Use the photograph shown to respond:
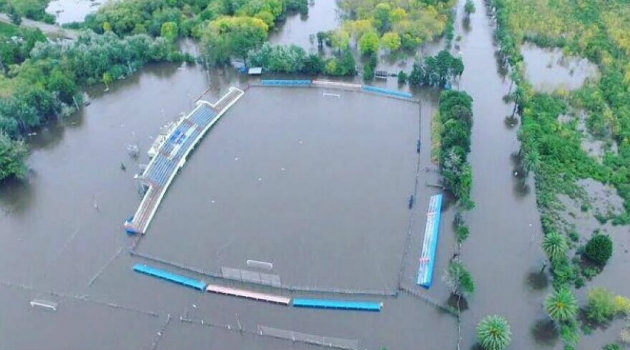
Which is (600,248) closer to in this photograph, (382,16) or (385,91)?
(385,91)

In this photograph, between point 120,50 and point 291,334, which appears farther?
point 120,50

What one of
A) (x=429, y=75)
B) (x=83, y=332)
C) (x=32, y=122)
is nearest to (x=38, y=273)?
(x=83, y=332)

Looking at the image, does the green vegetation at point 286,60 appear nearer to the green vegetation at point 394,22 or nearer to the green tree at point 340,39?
the green tree at point 340,39

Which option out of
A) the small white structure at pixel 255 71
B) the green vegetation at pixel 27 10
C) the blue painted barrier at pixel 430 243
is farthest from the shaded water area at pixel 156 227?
the green vegetation at pixel 27 10

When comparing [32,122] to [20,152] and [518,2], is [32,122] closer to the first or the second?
[20,152]

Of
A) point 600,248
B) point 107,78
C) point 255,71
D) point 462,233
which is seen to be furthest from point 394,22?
point 600,248

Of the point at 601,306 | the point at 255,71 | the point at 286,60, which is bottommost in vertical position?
the point at 601,306

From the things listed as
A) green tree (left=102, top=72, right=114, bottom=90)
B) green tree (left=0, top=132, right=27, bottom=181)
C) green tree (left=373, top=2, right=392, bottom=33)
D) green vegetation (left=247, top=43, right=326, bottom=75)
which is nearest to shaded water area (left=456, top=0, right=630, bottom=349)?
green tree (left=373, top=2, right=392, bottom=33)

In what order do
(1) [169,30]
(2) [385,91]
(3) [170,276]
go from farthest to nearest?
1. (1) [169,30]
2. (2) [385,91]
3. (3) [170,276]
